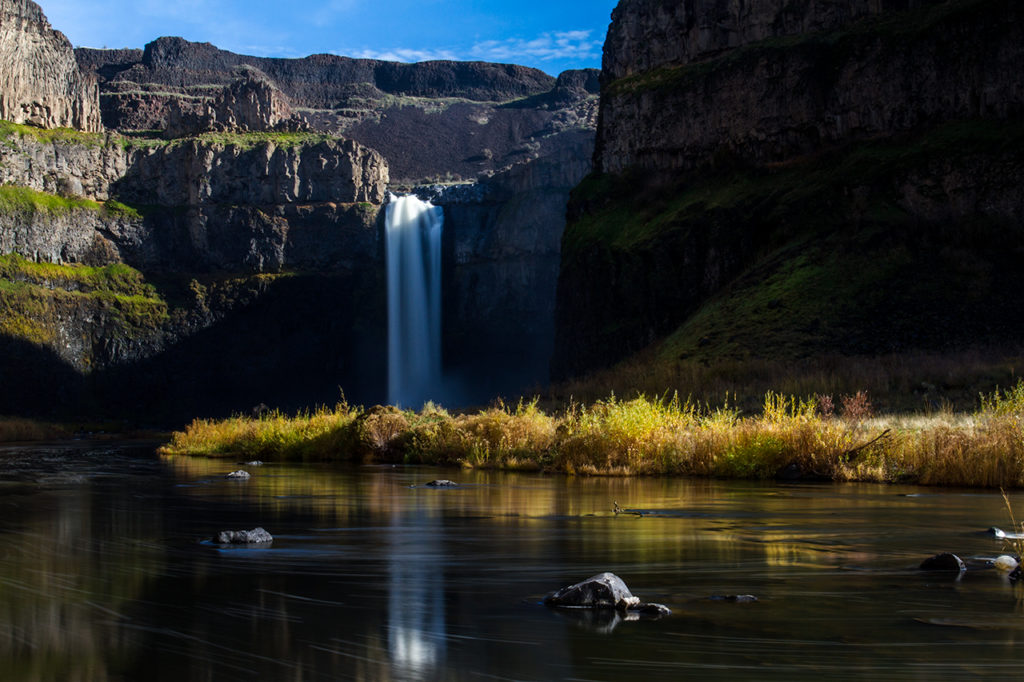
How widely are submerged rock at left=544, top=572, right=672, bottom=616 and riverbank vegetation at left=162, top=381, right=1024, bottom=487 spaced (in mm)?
12807

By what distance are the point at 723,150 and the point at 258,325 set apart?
64.9m

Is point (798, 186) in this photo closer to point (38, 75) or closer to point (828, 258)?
point (828, 258)

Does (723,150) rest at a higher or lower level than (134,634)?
higher

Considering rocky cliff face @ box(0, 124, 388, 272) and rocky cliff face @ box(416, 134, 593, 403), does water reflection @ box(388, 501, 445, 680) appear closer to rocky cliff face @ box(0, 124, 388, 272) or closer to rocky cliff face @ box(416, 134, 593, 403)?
rocky cliff face @ box(416, 134, 593, 403)

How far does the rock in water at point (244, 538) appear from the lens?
1214cm

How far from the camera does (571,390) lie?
44.7 meters

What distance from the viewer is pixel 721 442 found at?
22.6 metres

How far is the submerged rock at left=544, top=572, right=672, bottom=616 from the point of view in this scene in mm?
7883

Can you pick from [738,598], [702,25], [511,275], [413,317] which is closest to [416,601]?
[738,598]

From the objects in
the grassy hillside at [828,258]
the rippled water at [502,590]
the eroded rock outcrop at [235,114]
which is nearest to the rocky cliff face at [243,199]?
the eroded rock outcrop at [235,114]

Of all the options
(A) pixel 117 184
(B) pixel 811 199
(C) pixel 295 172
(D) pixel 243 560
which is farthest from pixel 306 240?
(D) pixel 243 560

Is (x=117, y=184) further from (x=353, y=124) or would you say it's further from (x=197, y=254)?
(x=353, y=124)

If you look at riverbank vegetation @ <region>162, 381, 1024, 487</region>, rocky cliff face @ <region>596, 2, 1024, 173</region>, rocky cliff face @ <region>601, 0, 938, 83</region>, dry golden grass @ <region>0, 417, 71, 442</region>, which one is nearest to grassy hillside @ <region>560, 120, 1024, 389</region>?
rocky cliff face @ <region>596, 2, 1024, 173</region>

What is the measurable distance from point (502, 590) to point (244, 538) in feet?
14.2
